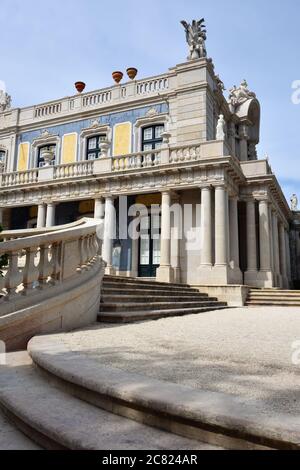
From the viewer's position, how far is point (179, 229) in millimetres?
16719

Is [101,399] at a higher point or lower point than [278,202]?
lower

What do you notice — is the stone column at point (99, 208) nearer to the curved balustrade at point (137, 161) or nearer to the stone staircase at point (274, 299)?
the curved balustrade at point (137, 161)

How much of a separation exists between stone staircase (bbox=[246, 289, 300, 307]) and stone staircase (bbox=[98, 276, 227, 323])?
149 cm

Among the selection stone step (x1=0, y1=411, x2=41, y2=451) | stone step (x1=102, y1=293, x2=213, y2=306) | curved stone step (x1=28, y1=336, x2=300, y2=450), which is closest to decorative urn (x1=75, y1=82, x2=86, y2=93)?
stone step (x1=102, y1=293, x2=213, y2=306)

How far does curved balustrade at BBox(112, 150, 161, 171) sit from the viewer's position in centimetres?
1687

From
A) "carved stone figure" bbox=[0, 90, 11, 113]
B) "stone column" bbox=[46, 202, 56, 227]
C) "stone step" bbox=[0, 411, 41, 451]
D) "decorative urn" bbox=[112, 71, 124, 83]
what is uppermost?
"carved stone figure" bbox=[0, 90, 11, 113]

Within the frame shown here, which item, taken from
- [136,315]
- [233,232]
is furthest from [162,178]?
[136,315]

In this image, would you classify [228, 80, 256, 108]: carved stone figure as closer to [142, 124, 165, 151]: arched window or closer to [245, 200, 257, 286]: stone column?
[142, 124, 165, 151]: arched window

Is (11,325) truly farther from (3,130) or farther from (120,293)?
(3,130)

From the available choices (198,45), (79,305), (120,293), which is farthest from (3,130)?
(79,305)

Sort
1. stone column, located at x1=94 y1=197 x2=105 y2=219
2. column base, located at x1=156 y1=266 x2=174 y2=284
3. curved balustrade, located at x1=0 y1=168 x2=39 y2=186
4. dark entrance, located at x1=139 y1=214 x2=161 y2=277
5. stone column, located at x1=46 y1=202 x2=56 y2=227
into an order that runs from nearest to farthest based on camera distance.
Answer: column base, located at x1=156 y1=266 x2=174 y2=284 → stone column, located at x1=94 y1=197 x2=105 y2=219 → dark entrance, located at x1=139 y1=214 x2=161 y2=277 → stone column, located at x1=46 y1=202 x2=56 y2=227 → curved balustrade, located at x1=0 y1=168 x2=39 y2=186

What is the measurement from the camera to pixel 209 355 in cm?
425

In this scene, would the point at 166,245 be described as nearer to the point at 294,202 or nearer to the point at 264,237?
the point at 264,237

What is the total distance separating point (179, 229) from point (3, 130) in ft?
47.9
